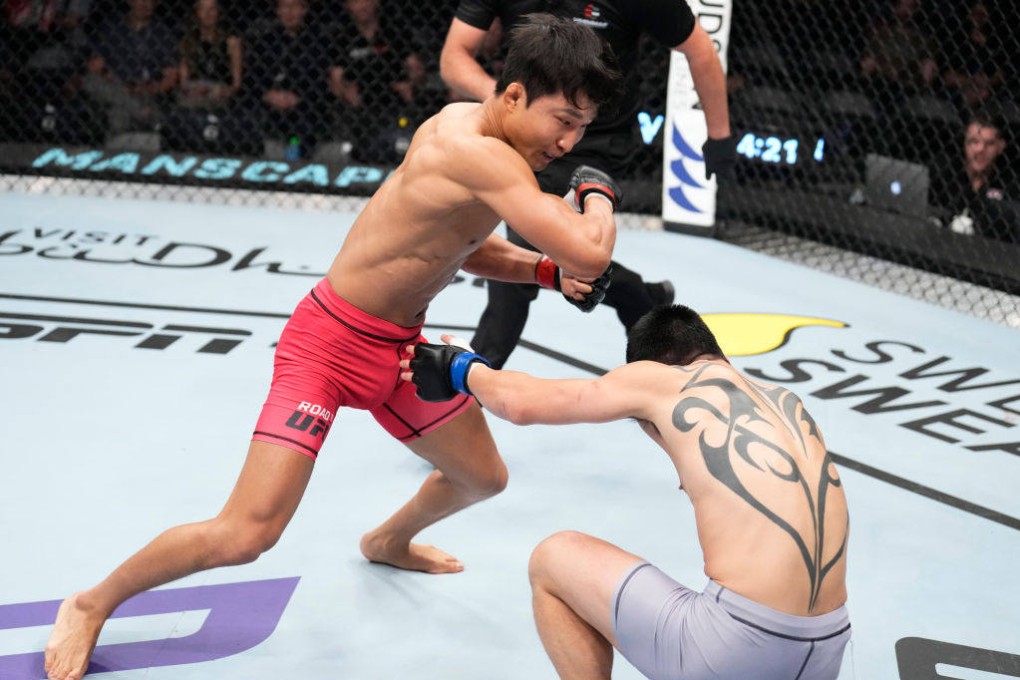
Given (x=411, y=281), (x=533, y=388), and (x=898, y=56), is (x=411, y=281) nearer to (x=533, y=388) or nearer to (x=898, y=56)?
(x=533, y=388)

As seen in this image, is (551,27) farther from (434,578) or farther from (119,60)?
(119,60)

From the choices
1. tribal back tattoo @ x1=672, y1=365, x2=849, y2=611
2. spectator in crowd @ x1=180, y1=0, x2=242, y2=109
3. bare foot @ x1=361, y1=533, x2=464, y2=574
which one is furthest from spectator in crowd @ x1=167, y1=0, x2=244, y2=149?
tribal back tattoo @ x1=672, y1=365, x2=849, y2=611

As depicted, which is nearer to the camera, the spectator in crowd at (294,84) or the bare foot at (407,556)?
the bare foot at (407,556)

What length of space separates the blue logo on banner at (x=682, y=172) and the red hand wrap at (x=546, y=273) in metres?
3.56

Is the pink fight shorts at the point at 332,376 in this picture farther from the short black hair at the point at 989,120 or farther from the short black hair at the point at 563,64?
the short black hair at the point at 989,120

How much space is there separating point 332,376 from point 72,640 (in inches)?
26.6

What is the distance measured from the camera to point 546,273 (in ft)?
7.78

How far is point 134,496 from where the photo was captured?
9.17ft

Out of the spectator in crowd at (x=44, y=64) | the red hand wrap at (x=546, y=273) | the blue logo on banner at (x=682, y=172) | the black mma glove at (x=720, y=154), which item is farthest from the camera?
the spectator in crowd at (x=44, y=64)

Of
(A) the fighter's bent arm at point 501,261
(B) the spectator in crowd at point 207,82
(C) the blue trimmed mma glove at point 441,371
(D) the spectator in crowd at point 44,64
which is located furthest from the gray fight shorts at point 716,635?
(D) the spectator in crowd at point 44,64

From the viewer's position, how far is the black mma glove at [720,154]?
3301 mm

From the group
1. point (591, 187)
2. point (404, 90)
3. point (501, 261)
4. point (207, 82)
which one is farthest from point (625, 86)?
point (207, 82)

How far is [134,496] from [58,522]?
0.20 metres

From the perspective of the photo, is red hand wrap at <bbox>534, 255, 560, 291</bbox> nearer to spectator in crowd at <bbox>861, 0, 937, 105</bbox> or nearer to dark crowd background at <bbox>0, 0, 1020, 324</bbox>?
dark crowd background at <bbox>0, 0, 1020, 324</bbox>
